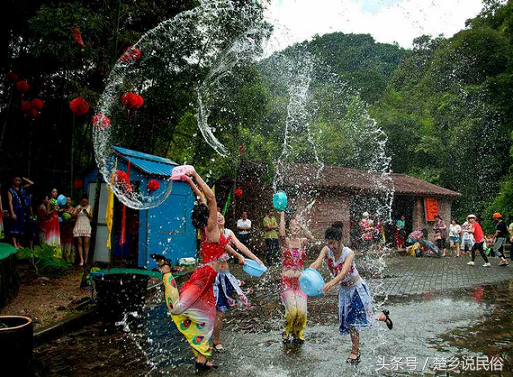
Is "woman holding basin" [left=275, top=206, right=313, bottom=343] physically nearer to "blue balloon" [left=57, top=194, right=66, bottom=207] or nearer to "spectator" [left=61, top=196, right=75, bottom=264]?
→ "blue balloon" [left=57, top=194, right=66, bottom=207]

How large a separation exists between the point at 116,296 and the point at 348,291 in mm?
3607

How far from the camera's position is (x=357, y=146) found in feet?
92.1

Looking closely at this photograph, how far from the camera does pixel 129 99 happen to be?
788 centimetres

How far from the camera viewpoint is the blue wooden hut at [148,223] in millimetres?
11430

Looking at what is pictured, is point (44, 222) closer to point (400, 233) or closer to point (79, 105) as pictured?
point (79, 105)

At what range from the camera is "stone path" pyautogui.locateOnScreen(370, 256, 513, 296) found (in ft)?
34.8

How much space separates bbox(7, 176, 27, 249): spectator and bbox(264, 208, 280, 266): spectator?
711cm

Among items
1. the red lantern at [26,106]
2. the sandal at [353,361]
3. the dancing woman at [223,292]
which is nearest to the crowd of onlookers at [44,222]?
the red lantern at [26,106]

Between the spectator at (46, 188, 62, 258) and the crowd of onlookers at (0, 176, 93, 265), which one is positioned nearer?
the crowd of onlookers at (0, 176, 93, 265)

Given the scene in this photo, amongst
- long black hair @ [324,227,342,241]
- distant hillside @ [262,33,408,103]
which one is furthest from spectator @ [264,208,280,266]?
distant hillside @ [262,33,408,103]

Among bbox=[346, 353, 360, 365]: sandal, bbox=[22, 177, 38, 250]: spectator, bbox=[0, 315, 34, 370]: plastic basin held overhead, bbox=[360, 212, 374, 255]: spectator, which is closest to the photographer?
bbox=[0, 315, 34, 370]: plastic basin held overhead

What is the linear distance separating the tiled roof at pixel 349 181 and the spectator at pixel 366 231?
67.4 inches

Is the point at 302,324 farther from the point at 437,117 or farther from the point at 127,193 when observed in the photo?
the point at 437,117

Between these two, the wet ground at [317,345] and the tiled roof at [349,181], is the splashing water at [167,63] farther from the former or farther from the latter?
the tiled roof at [349,181]
